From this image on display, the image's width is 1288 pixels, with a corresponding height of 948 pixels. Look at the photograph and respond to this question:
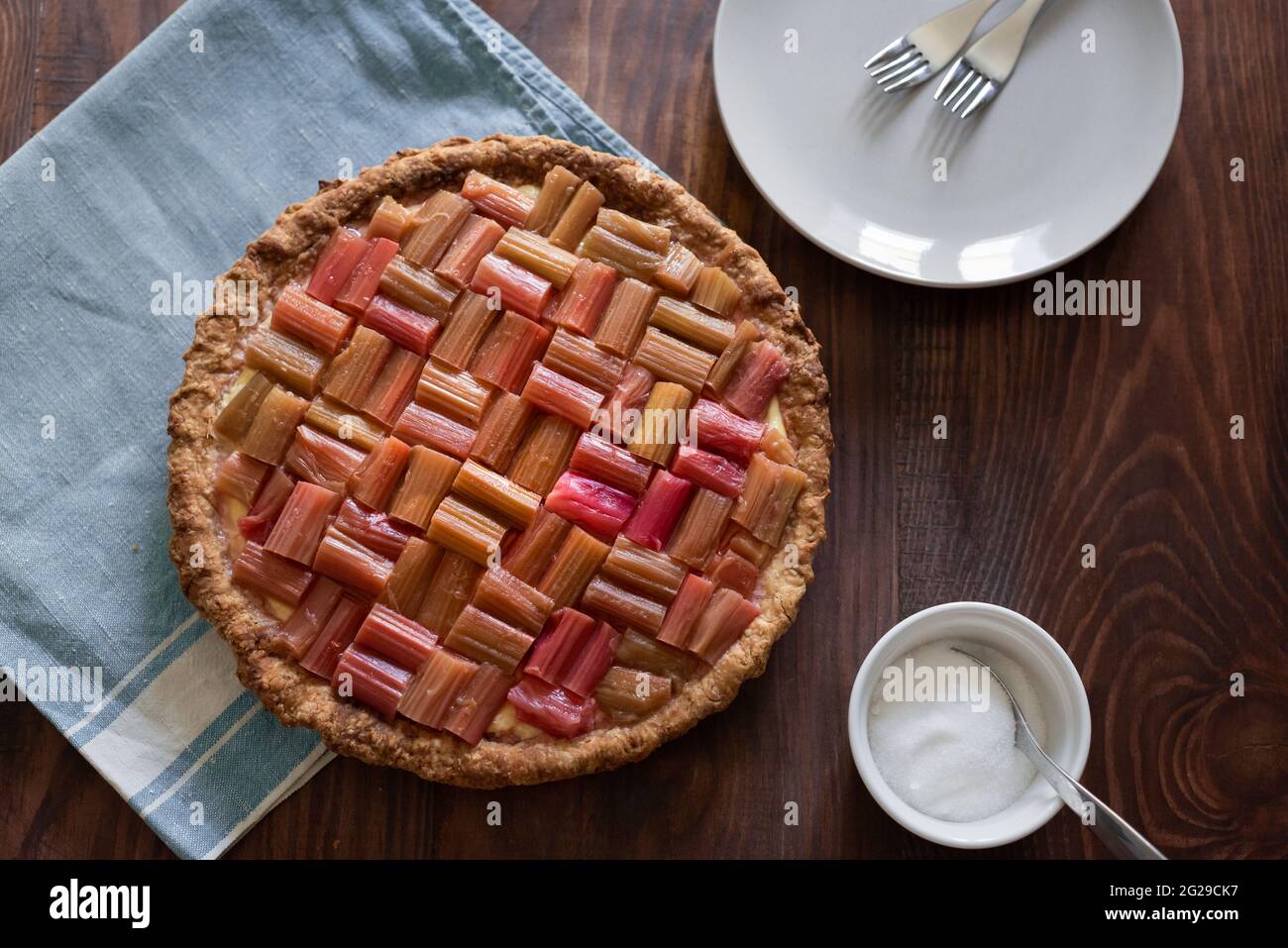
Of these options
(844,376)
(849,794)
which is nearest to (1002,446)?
(844,376)

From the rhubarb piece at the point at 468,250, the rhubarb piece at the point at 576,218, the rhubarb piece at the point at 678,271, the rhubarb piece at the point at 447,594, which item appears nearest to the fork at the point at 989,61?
the rhubarb piece at the point at 678,271

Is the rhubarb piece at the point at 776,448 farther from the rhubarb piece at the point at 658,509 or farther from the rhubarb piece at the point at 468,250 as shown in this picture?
the rhubarb piece at the point at 468,250

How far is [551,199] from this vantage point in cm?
308

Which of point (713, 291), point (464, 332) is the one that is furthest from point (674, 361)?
point (464, 332)

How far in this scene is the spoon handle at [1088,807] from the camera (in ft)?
9.36

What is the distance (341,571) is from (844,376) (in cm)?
144

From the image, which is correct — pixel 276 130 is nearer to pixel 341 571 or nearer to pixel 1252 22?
pixel 341 571

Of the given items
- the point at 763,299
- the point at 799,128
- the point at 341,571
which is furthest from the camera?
the point at 799,128

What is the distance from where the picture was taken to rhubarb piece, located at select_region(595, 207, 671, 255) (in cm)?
306

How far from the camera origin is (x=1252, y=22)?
3523 mm

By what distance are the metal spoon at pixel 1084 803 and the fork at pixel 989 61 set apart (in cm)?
162

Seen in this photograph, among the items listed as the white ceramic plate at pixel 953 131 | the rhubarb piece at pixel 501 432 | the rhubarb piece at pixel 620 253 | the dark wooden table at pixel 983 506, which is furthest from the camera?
the white ceramic plate at pixel 953 131

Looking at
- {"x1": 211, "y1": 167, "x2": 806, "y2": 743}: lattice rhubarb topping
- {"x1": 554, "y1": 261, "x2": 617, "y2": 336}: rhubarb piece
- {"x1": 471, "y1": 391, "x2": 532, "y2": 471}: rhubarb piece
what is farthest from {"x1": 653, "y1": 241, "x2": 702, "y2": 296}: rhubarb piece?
{"x1": 471, "y1": 391, "x2": 532, "y2": 471}: rhubarb piece
